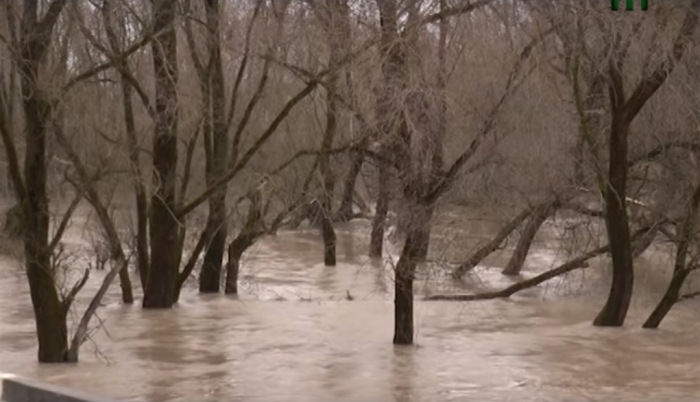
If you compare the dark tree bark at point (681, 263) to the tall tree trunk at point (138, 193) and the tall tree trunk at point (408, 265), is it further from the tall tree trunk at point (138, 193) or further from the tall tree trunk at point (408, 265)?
the tall tree trunk at point (138, 193)

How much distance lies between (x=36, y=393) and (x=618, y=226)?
1181 cm

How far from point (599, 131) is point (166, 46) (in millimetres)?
7517

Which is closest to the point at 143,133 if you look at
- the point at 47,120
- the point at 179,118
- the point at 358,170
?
the point at 179,118

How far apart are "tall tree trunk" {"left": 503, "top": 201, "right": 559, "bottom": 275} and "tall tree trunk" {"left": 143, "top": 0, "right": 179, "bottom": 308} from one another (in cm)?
677

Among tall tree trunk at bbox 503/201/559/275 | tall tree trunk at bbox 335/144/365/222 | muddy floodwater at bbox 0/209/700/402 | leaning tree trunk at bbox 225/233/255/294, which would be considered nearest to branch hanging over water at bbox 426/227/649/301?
muddy floodwater at bbox 0/209/700/402

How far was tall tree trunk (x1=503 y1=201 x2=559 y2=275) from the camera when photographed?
23.1 m

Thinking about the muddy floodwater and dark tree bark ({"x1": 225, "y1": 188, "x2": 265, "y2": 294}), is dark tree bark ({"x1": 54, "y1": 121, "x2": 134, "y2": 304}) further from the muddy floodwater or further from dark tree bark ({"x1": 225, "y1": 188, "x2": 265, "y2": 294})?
dark tree bark ({"x1": 225, "y1": 188, "x2": 265, "y2": 294})

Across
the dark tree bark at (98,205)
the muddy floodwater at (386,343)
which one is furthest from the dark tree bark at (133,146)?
the muddy floodwater at (386,343)

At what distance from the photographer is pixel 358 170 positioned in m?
21.0

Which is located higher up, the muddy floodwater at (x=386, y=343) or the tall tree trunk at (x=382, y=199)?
the tall tree trunk at (x=382, y=199)

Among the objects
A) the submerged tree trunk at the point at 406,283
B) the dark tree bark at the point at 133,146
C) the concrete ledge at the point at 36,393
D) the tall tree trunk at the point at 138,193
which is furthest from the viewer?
the tall tree trunk at the point at 138,193

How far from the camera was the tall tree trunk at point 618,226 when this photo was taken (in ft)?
68.4

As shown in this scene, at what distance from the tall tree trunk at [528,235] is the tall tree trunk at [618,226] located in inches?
58.5

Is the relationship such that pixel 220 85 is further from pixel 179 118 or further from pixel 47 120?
pixel 47 120
